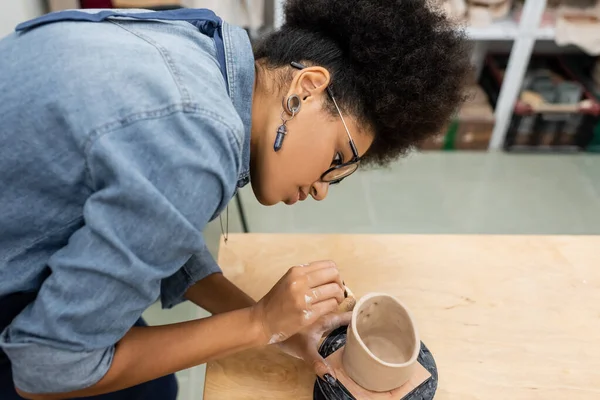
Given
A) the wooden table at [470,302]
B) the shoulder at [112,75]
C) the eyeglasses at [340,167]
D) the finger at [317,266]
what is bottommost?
the wooden table at [470,302]

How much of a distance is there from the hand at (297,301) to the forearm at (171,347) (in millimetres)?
21

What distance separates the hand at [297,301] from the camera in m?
0.84

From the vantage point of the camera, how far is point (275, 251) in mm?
1137

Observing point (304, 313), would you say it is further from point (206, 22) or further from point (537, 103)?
point (537, 103)

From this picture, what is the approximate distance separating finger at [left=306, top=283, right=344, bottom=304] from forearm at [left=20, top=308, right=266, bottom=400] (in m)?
0.10

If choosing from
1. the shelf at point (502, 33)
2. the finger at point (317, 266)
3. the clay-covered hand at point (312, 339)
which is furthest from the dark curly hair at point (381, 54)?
Answer: the shelf at point (502, 33)

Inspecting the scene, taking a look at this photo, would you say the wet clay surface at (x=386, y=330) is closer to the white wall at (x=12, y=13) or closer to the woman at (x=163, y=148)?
the woman at (x=163, y=148)

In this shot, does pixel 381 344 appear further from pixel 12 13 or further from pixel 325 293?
pixel 12 13

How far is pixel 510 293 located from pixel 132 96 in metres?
0.82

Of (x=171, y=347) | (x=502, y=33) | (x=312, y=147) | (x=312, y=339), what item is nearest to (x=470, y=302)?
(x=312, y=339)

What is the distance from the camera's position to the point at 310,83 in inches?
32.6

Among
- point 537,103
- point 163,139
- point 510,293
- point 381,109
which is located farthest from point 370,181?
point 163,139

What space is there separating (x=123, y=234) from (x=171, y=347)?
10.0 inches

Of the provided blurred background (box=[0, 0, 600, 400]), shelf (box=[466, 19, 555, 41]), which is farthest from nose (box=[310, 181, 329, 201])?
shelf (box=[466, 19, 555, 41])
